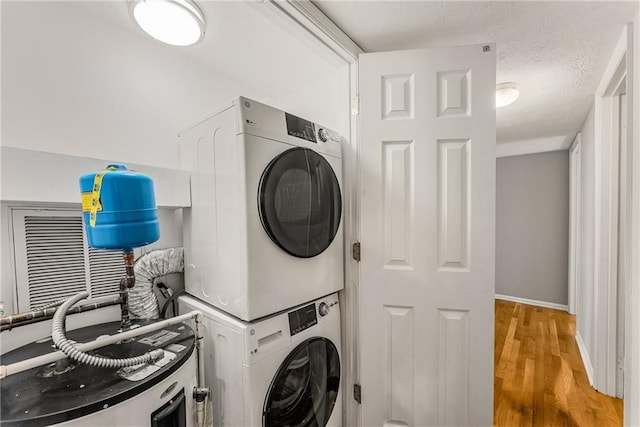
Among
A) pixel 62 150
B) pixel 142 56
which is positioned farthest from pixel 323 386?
pixel 142 56

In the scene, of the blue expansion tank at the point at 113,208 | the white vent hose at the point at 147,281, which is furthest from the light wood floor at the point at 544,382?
the blue expansion tank at the point at 113,208

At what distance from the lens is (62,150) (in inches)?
50.5

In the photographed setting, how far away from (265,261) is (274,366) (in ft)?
1.53

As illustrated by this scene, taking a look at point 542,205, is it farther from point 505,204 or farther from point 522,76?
point 522,76

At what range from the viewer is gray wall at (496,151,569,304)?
384 cm

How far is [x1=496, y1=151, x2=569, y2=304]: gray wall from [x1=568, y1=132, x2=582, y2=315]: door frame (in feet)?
0.61

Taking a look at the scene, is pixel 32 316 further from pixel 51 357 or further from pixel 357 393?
pixel 357 393

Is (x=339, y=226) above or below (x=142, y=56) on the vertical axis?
below

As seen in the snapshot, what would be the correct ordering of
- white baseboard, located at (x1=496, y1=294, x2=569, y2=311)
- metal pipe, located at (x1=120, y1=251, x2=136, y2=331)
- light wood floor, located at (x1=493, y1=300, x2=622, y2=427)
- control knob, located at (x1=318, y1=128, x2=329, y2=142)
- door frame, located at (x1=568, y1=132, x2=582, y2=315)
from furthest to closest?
white baseboard, located at (x1=496, y1=294, x2=569, y2=311)
door frame, located at (x1=568, y1=132, x2=582, y2=315)
light wood floor, located at (x1=493, y1=300, x2=622, y2=427)
control knob, located at (x1=318, y1=128, x2=329, y2=142)
metal pipe, located at (x1=120, y1=251, x2=136, y2=331)

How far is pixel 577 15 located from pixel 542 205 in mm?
3427

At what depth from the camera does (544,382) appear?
218 cm

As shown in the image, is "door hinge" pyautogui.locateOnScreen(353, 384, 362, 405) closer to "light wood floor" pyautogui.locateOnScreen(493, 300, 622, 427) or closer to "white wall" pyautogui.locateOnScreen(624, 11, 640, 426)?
"light wood floor" pyautogui.locateOnScreen(493, 300, 622, 427)

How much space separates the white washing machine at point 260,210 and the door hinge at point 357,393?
572 mm

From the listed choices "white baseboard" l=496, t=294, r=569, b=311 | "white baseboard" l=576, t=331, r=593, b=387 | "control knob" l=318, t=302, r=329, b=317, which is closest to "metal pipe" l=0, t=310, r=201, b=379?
"control knob" l=318, t=302, r=329, b=317
